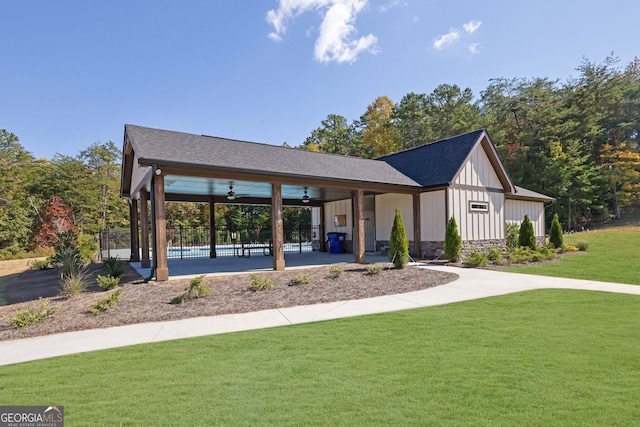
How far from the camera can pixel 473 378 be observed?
3.14 m

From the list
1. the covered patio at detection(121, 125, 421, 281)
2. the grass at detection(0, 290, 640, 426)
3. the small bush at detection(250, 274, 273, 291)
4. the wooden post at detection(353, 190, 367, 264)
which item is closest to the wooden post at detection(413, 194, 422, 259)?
the covered patio at detection(121, 125, 421, 281)

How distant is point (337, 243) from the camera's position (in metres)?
17.6

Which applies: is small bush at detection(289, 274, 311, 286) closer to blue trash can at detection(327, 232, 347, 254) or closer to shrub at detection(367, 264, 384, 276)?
shrub at detection(367, 264, 384, 276)

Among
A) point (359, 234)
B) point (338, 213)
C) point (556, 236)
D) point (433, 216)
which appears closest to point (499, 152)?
point (556, 236)

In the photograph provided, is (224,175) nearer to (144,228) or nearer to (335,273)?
(335,273)

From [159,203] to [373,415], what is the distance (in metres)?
7.90

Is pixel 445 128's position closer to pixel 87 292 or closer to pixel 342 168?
pixel 342 168

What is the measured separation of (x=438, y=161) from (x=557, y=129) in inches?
877

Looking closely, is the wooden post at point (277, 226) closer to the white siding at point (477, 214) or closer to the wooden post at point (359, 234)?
the wooden post at point (359, 234)

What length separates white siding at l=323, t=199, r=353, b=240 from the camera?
17.7m

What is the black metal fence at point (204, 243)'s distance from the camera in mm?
18069

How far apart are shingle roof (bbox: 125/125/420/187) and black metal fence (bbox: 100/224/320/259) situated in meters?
5.74

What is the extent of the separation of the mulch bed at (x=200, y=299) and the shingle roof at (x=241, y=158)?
3268 millimetres

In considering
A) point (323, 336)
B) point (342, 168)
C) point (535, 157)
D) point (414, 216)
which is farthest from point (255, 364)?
point (535, 157)
